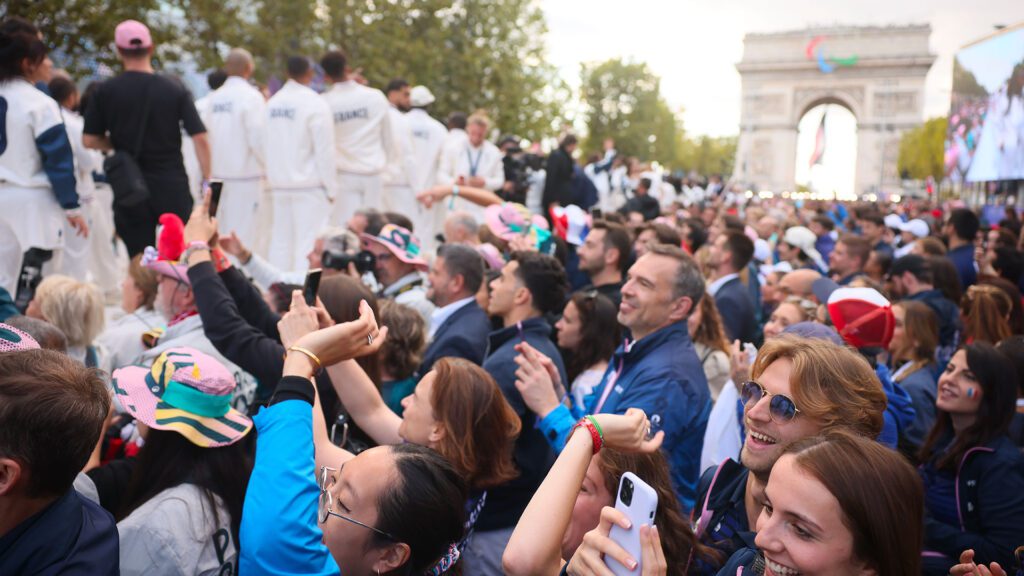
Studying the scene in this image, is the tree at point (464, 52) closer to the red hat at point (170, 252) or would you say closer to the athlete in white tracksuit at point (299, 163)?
the athlete in white tracksuit at point (299, 163)

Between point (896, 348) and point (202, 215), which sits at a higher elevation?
point (202, 215)

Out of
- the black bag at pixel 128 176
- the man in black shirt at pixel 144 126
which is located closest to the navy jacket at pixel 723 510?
the black bag at pixel 128 176

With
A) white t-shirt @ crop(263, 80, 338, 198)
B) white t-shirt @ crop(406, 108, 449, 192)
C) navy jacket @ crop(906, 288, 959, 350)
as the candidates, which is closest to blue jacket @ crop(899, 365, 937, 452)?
navy jacket @ crop(906, 288, 959, 350)

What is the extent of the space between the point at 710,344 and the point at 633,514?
150 inches

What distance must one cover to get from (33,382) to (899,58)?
78.2 m

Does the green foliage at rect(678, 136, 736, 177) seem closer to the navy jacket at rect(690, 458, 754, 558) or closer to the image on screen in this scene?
the image on screen

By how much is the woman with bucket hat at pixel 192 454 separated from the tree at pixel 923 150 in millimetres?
67518

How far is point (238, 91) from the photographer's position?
948cm

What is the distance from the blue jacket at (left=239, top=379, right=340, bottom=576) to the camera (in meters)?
2.38

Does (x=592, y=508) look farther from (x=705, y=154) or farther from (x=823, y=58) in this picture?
(x=705, y=154)

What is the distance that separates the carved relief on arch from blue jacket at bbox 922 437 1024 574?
250 feet

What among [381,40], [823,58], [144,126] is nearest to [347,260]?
[144,126]

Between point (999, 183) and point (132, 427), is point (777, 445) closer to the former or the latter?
point (132, 427)

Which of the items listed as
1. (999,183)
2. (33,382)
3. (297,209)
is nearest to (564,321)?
(33,382)
